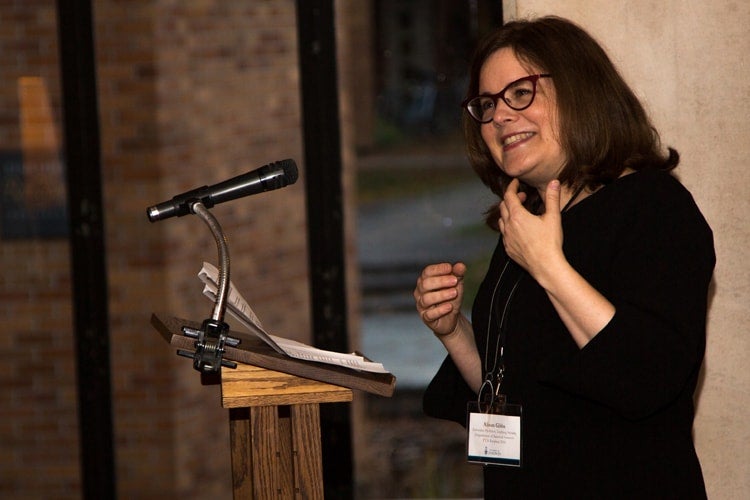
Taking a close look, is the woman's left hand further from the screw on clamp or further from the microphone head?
the screw on clamp

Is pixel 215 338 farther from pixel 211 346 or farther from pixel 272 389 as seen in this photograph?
pixel 272 389

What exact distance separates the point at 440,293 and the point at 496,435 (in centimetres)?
32

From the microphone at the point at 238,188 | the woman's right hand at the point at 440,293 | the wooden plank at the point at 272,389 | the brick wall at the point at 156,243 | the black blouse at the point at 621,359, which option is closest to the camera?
the black blouse at the point at 621,359

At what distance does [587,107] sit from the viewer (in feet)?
6.56

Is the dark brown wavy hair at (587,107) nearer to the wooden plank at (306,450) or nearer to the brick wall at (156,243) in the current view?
the wooden plank at (306,450)

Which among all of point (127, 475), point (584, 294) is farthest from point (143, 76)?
point (584, 294)

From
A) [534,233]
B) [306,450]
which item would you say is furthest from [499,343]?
[306,450]

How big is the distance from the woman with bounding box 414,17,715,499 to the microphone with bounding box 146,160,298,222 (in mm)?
353

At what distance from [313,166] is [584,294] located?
2.07m

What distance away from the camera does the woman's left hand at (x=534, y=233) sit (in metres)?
1.85

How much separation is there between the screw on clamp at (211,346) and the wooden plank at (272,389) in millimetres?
31

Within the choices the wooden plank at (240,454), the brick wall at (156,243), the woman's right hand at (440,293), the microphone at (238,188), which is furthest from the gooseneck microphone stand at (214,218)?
the brick wall at (156,243)

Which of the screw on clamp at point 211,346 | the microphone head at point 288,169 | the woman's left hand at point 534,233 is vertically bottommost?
the screw on clamp at point 211,346

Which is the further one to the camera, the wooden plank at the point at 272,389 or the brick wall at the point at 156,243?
the brick wall at the point at 156,243
